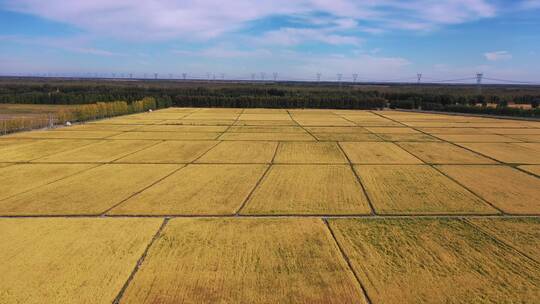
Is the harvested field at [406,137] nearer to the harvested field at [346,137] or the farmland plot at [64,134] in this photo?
the harvested field at [346,137]

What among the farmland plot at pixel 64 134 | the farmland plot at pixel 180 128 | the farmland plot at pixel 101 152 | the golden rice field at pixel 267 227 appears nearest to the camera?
the golden rice field at pixel 267 227

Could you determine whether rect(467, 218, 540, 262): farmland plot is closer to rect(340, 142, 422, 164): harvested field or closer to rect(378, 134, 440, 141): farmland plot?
rect(340, 142, 422, 164): harvested field

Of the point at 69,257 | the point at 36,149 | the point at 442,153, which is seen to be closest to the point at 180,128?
the point at 36,149

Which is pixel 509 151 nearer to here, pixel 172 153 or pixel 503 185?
pixel 503 185

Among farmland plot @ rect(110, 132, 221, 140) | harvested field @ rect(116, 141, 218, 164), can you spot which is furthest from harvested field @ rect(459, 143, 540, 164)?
farmland plot @ rect(110, 132, 221, 140)

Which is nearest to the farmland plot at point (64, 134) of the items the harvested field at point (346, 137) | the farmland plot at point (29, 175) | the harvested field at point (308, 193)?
the farmland plot at point (29, 175)

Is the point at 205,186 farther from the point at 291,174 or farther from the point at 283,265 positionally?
the point at 283,265
